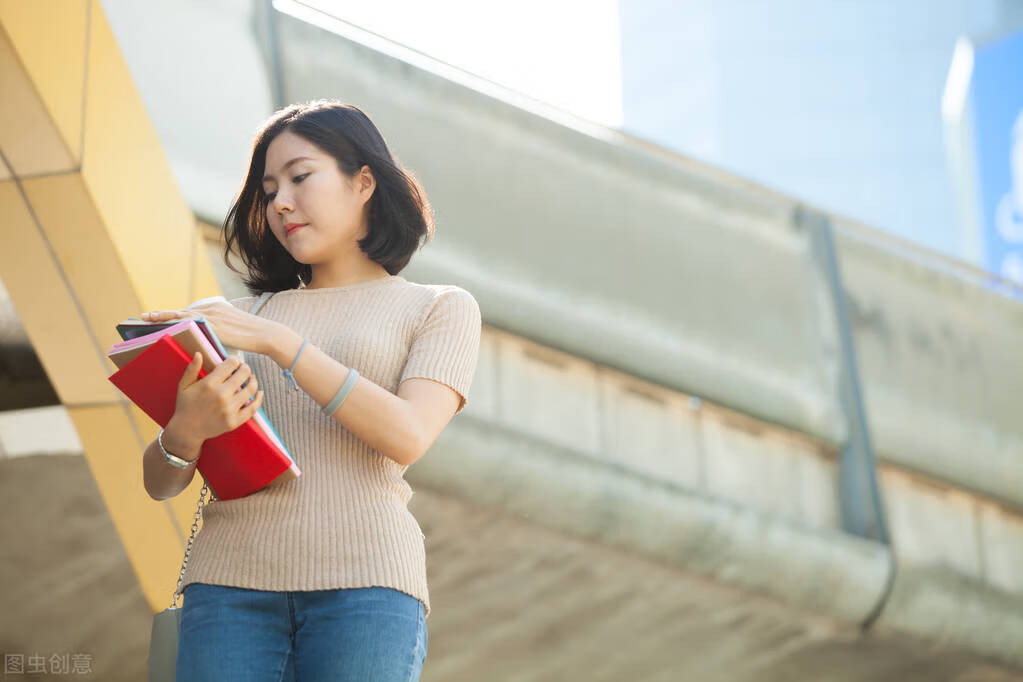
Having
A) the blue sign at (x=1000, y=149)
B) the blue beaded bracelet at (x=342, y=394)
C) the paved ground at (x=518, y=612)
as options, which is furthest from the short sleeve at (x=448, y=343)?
the blue sign at (x=1000, y=149)

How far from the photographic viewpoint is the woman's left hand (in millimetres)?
1861

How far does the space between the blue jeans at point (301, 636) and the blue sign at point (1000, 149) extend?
15.1m

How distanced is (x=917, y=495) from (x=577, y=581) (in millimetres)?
2283

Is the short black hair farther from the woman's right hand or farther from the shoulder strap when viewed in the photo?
the woman's right hand

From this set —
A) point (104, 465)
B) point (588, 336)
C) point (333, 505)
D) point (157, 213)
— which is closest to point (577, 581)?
point (588, 336)

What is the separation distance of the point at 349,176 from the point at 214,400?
24.6 inches

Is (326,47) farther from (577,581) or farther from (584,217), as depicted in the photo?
(577,581)

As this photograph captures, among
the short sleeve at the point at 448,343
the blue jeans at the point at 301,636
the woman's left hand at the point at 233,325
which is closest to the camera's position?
the blue jeans at the point at 301,636

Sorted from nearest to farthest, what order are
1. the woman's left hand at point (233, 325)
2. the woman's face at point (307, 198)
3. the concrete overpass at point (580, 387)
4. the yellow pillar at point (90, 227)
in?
the woman's left hand at point (233, 325) < the woman's face at point (307, 198) < the yellow pillar at point (90, 227) < the concrete overpass at point (580, 387)

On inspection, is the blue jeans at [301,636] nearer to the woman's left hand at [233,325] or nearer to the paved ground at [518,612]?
the woman's left hand at [233,325]

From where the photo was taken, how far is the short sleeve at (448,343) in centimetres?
201

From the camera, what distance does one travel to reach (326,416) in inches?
79.3

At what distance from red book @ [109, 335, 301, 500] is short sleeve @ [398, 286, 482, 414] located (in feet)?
0.97

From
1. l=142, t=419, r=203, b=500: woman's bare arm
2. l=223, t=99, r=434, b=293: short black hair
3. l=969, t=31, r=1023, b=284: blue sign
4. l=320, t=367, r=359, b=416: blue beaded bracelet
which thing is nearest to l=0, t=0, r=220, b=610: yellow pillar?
l=223, t=99, r=434, b=293: short black hair
